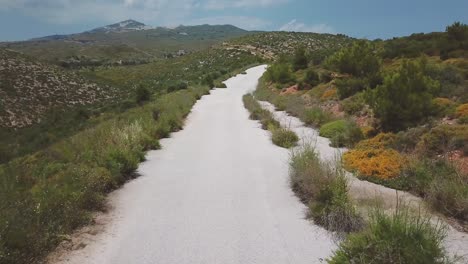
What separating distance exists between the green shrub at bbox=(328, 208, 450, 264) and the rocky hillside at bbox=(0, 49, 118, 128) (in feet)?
134

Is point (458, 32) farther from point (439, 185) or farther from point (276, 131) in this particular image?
point (439, 185)

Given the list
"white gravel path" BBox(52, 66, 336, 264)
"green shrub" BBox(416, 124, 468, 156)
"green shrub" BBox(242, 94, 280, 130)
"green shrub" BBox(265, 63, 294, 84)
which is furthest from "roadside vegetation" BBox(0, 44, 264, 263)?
"green shrub" BBox(265, 63, 294, 84)

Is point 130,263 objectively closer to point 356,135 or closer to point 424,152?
point 424,152

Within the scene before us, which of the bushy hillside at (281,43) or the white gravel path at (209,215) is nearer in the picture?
the white gravel path at (209,215)

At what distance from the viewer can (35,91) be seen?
51562mm

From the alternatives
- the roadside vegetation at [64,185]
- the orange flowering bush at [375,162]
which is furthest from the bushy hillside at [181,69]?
the orange flowering bush at [375,162]

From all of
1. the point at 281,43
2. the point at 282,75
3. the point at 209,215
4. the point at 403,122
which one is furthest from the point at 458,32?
the point at 281,43

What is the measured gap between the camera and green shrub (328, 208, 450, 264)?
5000mm

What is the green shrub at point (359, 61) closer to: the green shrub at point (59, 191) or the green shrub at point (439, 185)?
the green shrub at point (439, 185)

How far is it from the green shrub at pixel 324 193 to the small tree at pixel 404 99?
581 cm

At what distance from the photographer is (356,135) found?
47.4ft

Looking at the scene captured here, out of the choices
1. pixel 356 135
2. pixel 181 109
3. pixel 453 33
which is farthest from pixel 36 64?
pixel 356 135

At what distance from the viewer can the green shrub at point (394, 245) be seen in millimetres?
5000

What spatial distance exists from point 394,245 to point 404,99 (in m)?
10.4
